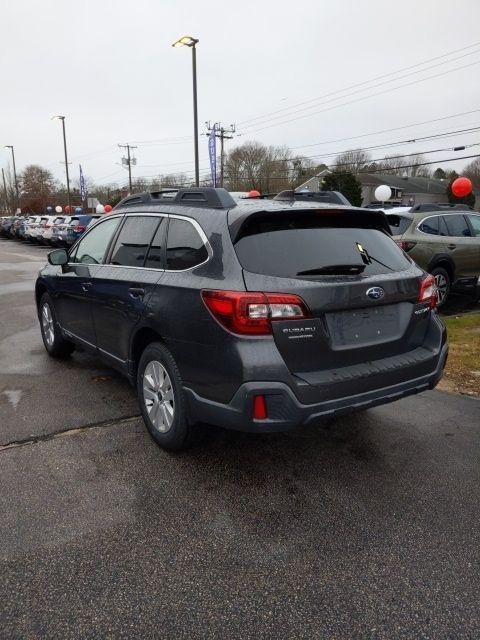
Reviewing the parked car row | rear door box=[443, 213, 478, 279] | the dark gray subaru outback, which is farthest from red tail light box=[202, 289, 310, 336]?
the parked car row

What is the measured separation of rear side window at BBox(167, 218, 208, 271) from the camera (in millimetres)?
3096

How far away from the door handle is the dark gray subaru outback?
0.04 ft

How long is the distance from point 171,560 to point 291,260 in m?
1.71

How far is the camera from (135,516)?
2.72 meters

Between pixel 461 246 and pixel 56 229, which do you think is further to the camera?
pixel 56 229

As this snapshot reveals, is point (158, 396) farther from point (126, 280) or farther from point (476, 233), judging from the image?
point (476, 233)

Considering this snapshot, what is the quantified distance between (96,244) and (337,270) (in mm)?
2631

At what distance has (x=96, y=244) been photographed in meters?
4.66

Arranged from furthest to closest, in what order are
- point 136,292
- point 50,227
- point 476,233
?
point 50,227, point 476,233, point 136,292

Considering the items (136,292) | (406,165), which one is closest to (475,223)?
(136,292)

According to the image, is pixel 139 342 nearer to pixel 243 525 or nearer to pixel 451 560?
pixel 243 525

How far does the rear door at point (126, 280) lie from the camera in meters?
3.53

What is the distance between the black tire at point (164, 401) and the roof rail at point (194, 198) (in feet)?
3.27

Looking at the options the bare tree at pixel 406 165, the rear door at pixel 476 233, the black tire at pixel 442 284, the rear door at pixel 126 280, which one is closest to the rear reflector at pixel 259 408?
the rear door at pixel 126 280
